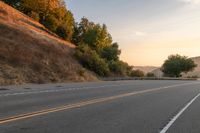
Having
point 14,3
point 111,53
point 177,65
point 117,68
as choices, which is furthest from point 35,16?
point 177,65

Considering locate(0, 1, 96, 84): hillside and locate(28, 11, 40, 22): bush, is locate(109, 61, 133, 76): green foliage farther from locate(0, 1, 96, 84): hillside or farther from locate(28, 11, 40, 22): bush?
locate(28, 11, 40, 22): bush

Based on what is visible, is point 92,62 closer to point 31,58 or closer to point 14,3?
point 31,58

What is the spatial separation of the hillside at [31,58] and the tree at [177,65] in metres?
53.8

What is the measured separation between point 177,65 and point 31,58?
71662 mm

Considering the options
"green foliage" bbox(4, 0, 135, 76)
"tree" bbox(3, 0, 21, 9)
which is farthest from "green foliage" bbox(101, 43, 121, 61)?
"tree" bbox(3, 0, 21, 9)

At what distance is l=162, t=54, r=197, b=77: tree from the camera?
11688cm

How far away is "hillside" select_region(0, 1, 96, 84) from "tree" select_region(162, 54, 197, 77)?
2117 inches

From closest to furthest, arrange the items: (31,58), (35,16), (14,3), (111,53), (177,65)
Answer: (31,58) < (111,53) < (35,16) < (14,3) < (177,65)

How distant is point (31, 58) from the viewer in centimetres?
5078

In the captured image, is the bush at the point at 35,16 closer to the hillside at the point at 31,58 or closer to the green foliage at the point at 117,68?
the hillside at the point at 31,58

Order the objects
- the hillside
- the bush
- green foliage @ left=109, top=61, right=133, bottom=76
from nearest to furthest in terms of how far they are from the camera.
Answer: the hillside, green foliage @ left=109, top=61, right=133, bottom=76, the bush

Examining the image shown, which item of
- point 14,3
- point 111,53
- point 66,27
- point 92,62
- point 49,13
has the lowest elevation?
point 92,62

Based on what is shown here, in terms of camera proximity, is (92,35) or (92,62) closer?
(92,62)

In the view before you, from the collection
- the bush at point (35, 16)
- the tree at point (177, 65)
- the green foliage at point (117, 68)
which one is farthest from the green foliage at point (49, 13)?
the tree at point (177, 65)
